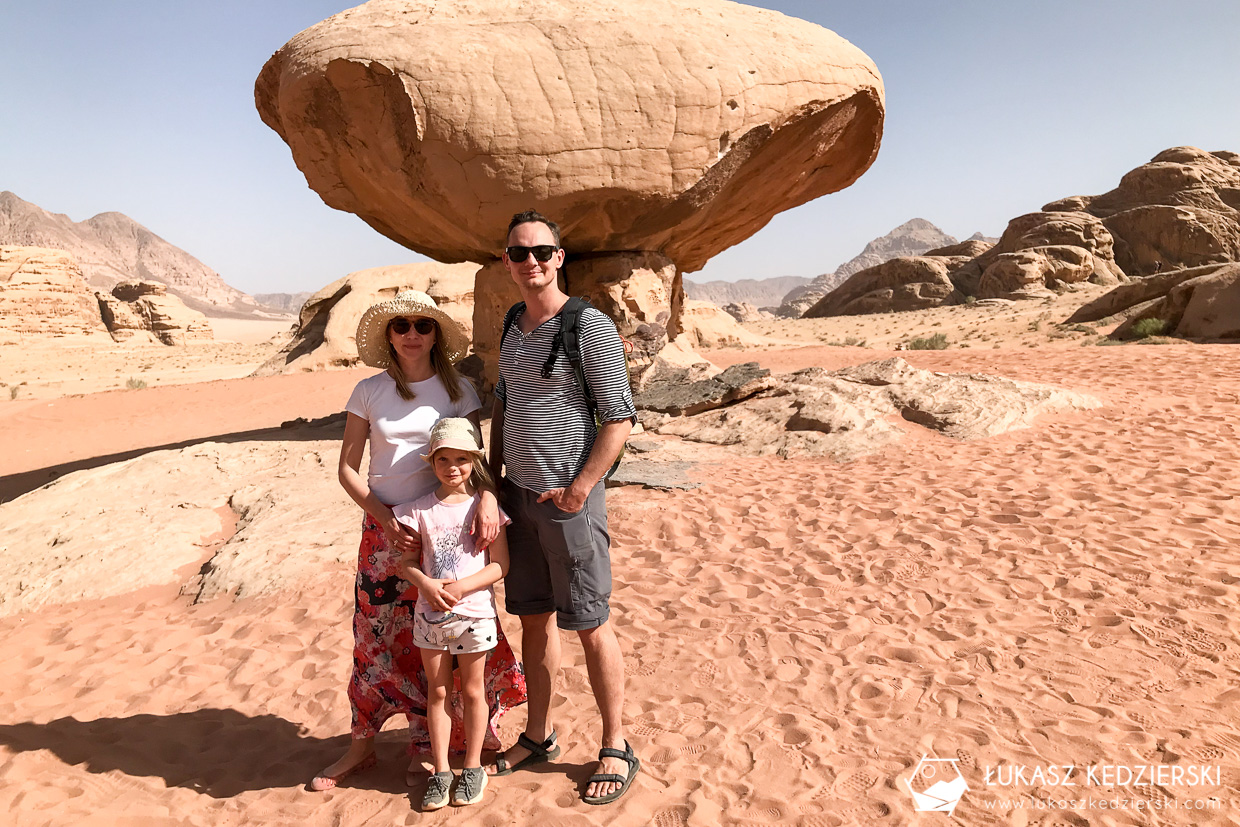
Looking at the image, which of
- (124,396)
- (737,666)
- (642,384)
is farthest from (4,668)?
(124,396)

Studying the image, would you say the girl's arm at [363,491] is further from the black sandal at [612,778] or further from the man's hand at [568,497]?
the black sandal at [612,778]

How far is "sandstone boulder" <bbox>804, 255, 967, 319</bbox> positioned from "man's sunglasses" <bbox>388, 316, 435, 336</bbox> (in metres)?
24.8

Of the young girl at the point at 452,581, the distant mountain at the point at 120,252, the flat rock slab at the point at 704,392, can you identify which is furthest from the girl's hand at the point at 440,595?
the distant mountain at the point at 120,252

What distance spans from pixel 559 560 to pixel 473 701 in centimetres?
53

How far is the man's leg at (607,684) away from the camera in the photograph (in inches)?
89.4

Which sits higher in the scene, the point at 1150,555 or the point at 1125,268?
the point at 1125,268

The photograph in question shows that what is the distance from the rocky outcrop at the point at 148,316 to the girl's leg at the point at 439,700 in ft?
101

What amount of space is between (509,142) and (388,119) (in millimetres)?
1036

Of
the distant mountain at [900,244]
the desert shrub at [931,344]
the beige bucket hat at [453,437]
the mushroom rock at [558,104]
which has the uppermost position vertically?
the distant mountain at [900,244]

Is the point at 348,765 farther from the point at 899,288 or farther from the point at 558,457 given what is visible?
the point at 899,288

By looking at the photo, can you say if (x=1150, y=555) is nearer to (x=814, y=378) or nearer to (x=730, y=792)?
(x=730, y=792)

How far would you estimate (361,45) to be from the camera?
5809 millimetres

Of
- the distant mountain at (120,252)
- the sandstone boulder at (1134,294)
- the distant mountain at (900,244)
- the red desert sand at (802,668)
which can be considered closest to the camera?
the red desert sand at (802,668)

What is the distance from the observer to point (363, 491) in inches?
90.7
